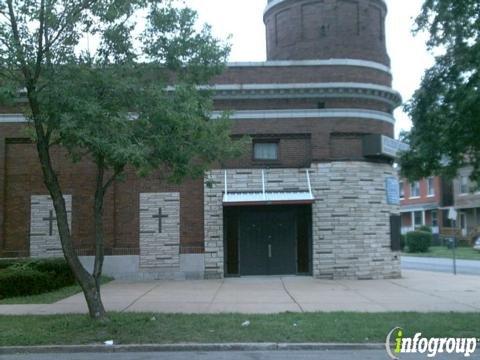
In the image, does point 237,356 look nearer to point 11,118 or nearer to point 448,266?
point 11,118

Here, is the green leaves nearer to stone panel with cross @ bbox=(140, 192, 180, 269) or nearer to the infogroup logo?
the infogroup logo

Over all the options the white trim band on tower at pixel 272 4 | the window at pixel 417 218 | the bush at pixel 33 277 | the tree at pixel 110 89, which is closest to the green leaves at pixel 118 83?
the tree at pixel 110 89

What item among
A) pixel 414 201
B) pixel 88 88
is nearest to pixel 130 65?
pixel 88 88

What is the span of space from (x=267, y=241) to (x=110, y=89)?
460 inches

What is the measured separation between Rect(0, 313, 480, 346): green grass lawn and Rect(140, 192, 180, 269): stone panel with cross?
838 cm

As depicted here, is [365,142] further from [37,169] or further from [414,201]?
[414,201]

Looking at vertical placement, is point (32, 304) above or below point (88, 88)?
below

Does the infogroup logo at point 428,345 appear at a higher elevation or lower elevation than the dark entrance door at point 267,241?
lower

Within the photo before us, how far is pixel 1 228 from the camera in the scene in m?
20.4

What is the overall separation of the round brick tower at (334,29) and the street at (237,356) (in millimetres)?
14667

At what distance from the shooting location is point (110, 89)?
35.1ft

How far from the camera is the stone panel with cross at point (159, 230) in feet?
67.3

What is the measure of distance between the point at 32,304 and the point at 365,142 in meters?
12.6

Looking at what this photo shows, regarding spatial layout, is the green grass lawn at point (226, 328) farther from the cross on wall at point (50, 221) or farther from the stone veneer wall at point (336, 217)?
the cross on wall at point (50, 221)
